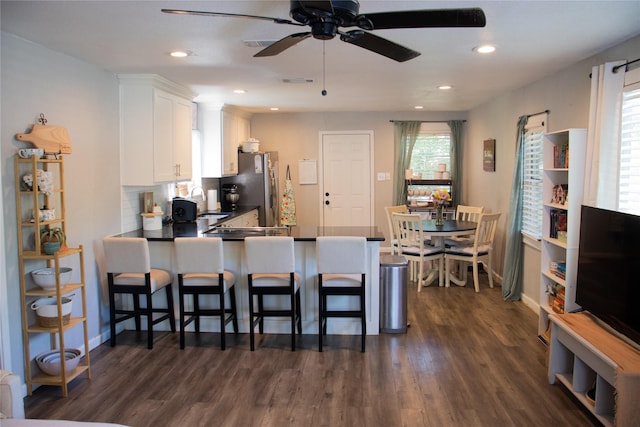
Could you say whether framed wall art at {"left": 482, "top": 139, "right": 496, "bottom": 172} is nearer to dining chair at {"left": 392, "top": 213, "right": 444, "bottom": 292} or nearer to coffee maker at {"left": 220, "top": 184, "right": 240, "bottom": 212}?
dining chair at {"left": 392, "top": 213, "right": 444, "bottom": 292}

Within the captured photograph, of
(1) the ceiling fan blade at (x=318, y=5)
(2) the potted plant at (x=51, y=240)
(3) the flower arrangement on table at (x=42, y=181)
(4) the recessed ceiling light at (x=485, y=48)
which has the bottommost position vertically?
(2) the potted plant at (x=51, y=240)

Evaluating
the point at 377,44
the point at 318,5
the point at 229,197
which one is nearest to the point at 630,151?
the point at 377,44

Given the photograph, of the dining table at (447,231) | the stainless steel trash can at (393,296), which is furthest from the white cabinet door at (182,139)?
the dining table at (447,231)

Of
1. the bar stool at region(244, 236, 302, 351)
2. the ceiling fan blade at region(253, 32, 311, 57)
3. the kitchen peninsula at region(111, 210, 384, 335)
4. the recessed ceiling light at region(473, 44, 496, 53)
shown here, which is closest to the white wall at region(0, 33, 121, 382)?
the kitchen peninsula at region(111, 210, 384, 335)

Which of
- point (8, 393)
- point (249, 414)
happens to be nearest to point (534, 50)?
point (249, 414)

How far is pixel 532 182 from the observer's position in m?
5.13

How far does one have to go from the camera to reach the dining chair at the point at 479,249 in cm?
586

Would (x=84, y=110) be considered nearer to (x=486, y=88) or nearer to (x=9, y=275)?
(x=9, y=275)

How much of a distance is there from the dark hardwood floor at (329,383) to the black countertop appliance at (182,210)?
4.45ft

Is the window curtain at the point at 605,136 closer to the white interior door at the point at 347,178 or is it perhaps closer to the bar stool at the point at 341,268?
the bar stool at the point at 341,268

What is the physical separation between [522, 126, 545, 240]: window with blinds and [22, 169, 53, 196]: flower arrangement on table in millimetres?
4367

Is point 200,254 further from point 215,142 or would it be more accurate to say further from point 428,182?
point 428,182

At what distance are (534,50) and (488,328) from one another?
250 centimetres

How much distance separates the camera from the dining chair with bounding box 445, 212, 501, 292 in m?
5.86
